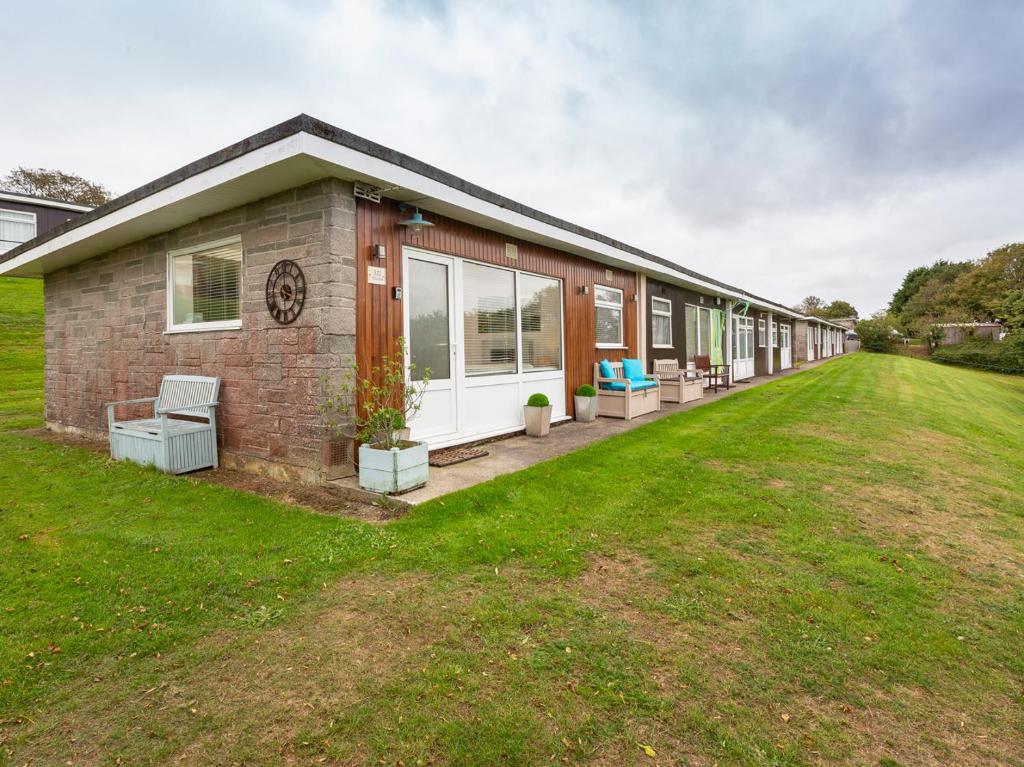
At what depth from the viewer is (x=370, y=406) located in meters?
4.55

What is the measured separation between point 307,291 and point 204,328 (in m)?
1.99

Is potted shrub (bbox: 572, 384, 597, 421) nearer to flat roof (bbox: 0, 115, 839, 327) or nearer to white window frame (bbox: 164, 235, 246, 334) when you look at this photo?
flat roof (bbox: 0, 115, 839, 327)

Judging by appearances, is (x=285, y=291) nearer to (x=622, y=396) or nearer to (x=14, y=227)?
(x=622, y=396)

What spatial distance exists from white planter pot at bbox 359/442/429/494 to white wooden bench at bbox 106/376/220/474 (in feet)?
7.06

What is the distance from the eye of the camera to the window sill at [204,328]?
17.1ft

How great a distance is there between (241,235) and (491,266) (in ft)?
9.48

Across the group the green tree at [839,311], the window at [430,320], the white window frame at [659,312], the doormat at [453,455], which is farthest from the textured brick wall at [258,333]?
the green tree at [839,311]

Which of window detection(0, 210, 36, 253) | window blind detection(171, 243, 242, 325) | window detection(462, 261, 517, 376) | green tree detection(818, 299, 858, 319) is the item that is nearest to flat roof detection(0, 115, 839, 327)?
window blind detection(171, 243, 242, 325)

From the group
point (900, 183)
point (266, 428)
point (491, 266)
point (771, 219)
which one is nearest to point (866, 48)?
point (491, 266)

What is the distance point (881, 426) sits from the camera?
707 centimetres

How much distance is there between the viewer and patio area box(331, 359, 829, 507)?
4145 mm

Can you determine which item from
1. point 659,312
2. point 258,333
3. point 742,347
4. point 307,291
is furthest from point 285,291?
point 742,347

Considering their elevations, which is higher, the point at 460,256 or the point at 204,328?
the point at 460,256

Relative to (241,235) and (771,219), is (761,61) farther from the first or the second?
(771,219)
